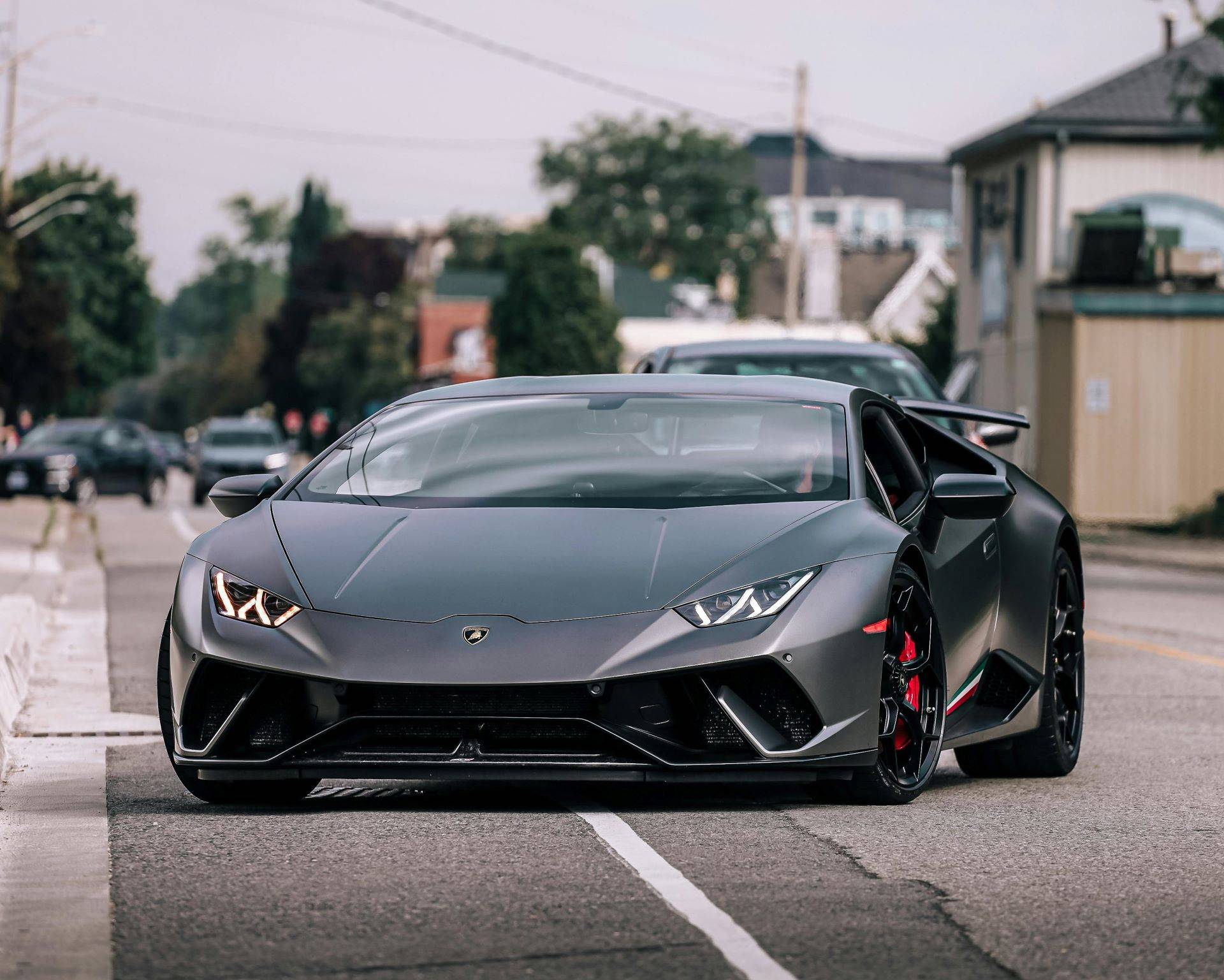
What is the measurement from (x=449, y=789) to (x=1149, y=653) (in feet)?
23.4

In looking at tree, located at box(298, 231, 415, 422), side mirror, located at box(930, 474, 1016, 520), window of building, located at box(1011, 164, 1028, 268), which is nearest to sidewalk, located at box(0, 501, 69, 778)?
side mirror, located at box(930, 474, 1016, 520)

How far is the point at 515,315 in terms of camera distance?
9212 centimetres

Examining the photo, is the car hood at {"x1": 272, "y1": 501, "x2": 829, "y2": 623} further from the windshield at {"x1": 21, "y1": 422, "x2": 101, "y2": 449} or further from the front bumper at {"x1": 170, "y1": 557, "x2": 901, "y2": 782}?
the windshield at {"x1": 21, "y1": 422, "x2": 101, "y2": 449}

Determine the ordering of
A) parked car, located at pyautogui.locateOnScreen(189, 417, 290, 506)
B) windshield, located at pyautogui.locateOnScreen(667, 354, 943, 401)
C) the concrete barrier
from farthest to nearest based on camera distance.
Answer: parked car, located at pyautogui.locateOnScreen(189, 417, 290, 506), windshield, located at pyautogui.locateOnScreen(667, 354, 943, 401), the concrete barrier

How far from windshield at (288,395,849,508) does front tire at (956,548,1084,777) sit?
4.13ft

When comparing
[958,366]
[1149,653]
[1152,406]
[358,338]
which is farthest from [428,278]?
[1149,653]

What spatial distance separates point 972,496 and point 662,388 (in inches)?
42.5

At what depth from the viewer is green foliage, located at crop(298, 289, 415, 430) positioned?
11138cm

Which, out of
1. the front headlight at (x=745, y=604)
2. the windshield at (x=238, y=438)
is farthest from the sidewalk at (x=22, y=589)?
the windshield at (x=238, y=438)

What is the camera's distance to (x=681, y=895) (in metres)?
5.52

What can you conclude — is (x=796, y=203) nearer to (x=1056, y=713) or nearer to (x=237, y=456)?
(x=237, y=456)

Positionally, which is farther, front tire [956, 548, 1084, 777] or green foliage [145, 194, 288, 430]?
green foliage [145, 194, 288, 430]

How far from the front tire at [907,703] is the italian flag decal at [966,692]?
212 millimetres

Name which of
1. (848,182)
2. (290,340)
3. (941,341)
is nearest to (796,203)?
(941,341)
